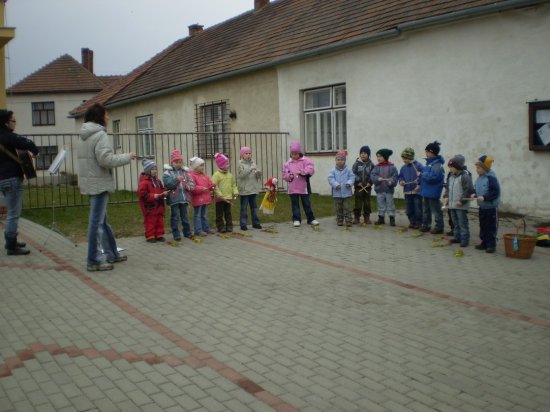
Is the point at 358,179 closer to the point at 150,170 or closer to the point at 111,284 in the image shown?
the point at 150,170

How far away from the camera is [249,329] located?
4949 millimetres

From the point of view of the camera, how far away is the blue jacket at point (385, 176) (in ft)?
32.9

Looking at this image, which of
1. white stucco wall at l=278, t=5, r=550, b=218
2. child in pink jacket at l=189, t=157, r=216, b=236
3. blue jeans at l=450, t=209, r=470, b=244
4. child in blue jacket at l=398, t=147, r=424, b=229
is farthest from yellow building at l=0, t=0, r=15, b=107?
blue jeans at l=450, t=209, r=470, b=244

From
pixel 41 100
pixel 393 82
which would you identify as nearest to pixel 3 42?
pixel 393 82

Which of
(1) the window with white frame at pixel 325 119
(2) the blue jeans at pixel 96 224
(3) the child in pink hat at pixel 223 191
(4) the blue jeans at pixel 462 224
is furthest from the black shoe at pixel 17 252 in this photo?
(1) the window with white frame at pixel 325 119

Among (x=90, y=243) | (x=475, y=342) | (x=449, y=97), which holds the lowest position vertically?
(x=475, y=342)

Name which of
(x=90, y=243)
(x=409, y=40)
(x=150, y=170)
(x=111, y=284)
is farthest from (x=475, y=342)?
(x=409, y=40)

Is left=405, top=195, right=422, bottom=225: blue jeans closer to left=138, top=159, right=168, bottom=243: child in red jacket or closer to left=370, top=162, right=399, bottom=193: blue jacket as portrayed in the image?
left=370, top=162, right=399, bottom=193: blue jacket

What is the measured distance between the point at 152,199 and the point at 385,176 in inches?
165

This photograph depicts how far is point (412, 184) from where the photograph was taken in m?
9.69

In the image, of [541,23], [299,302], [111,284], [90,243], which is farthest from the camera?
[541,23]

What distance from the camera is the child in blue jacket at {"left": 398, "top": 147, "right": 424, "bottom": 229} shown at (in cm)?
967

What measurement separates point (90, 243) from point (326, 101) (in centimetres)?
971

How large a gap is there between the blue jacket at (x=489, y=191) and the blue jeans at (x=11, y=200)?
6.50 meters
